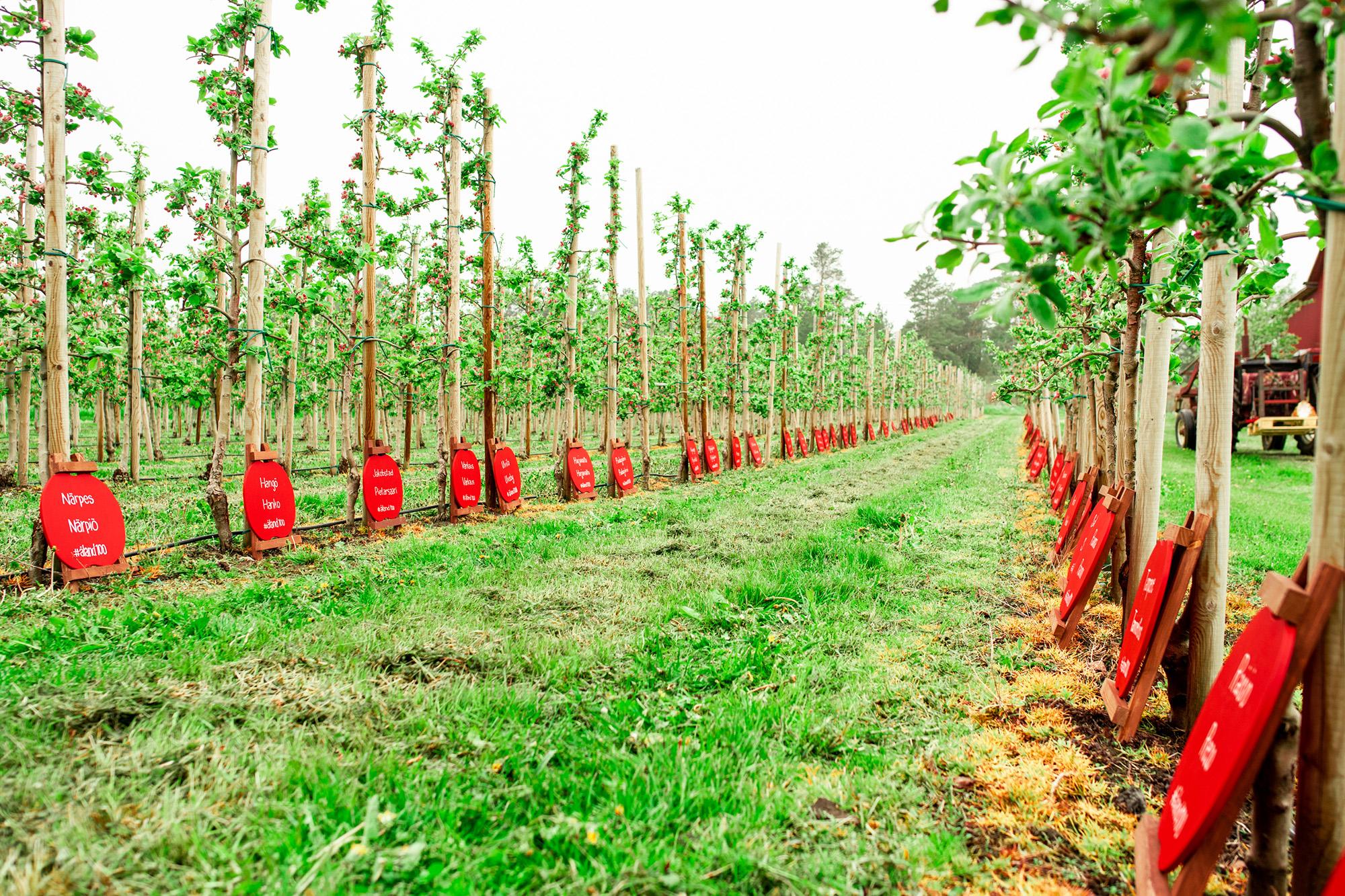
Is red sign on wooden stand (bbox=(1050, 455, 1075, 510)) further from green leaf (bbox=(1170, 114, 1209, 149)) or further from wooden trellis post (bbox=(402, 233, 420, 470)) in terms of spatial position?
wooden trellis post (bbox=(402, 233, 420, 470))

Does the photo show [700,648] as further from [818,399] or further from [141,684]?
[818,399]

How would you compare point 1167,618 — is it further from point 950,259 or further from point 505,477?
point 505,477

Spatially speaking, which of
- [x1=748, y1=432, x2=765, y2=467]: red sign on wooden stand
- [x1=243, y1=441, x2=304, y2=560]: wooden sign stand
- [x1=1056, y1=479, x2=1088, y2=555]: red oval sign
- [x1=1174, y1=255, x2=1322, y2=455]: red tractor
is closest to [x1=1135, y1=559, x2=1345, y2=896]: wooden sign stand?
[x1=1056, y1=479, x2=1088, y2=555]: red oval sign

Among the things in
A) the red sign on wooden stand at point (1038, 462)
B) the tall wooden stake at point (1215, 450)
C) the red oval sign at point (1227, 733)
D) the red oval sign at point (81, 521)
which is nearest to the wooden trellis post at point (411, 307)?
the red oval sign at point (81, 521)

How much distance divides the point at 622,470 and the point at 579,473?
109cm

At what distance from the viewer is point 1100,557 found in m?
3.89

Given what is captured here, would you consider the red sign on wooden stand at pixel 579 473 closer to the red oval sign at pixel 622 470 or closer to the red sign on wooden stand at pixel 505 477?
the red oval sign at pixel 622 470

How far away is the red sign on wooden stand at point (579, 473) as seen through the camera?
1140 centimetres

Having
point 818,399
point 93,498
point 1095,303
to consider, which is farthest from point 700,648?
point 818,399

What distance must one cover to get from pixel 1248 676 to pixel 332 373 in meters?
19.6

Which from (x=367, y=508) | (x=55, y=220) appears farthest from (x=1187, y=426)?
(x=55, y=220)

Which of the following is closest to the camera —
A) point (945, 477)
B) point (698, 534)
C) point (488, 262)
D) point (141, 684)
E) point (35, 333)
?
point (141, 684)

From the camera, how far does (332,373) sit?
1772 cm

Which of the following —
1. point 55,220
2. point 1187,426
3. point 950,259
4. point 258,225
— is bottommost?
point 1187,426
